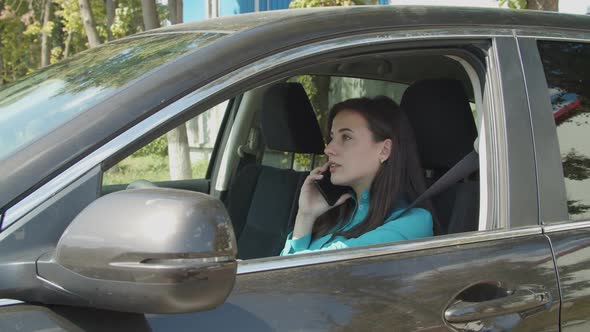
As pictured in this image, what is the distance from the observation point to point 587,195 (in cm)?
209

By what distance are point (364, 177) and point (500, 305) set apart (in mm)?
831

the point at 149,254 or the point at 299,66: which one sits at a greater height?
the point at 299,66

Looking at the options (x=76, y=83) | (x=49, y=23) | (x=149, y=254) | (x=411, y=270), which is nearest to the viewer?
(x=149, y=254)

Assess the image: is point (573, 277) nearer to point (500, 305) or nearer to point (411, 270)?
point (500, 305)

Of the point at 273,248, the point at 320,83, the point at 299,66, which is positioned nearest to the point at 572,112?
the point at 299,66

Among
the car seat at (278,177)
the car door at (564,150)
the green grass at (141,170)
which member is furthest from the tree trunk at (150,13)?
the car door at (564,150)

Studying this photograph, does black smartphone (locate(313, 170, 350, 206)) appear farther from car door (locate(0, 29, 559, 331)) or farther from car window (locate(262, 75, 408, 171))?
car door (locate(0, 29, 559, 331))

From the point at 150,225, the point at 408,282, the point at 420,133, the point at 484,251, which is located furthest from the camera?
the point at 420,133

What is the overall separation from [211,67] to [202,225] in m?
0.47

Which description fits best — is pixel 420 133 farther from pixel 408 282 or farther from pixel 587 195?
pixel 408 282

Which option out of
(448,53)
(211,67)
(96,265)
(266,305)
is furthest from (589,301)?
(96,265)

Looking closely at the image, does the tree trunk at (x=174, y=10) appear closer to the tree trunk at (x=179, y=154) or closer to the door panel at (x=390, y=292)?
the tree trunk at (x=179, y=154)

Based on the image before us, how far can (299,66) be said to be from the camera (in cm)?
172

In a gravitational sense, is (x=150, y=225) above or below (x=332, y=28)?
below
